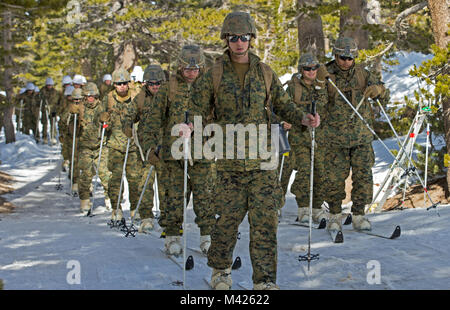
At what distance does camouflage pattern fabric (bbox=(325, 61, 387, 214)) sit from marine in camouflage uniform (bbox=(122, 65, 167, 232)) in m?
2.48

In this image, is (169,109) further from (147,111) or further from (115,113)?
(115,113)

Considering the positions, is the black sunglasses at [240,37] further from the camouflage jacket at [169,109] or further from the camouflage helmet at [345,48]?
the camouflage helmet at [345,48]

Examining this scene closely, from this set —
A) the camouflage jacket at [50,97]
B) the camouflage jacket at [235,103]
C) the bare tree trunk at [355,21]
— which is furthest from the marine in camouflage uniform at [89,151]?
the camouflage jacket at [50,97]

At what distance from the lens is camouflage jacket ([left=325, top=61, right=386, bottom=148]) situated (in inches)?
355

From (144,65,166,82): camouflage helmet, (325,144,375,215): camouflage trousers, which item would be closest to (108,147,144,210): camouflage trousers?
(144,65,166,82): camouflage helmet

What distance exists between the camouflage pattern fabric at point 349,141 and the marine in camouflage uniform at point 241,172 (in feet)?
11.0

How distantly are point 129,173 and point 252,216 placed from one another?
214 inches

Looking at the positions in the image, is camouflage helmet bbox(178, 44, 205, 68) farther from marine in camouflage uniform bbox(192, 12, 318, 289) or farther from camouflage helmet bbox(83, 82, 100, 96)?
camouflage helmet bbox(83, 82, 100, 96)

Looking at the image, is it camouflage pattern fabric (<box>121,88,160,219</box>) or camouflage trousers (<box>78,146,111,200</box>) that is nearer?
camouflage pattern fabric (<box>121,88,160,219</box>)

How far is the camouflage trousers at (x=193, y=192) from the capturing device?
7777 mm

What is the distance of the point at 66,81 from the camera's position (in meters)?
22.1

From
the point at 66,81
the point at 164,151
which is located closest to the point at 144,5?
the point at 66,81

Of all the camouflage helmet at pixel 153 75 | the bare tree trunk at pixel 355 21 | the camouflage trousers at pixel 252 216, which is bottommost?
the camouflage trousers at pixel 252 216

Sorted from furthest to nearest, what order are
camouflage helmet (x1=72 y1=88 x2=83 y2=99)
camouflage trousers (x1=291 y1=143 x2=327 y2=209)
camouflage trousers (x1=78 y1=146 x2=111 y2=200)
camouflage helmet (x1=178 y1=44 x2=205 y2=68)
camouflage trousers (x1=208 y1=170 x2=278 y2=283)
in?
camouflage helmet (x1=72 y1=88 x2=83 y2=99)
camouflage trousers (x1=78 y1=146 x2=111 y2=200)
camouflage trousers (x1=291 y1=143 x2=327 y2=209)
camouflage helmet (x1=178 y1=44 x2=205 y2=68)
camouflage trousers (x1=208 y1=170 x2=278 y2=283)
